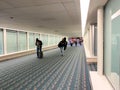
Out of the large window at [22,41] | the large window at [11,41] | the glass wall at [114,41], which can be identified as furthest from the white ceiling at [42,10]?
the large window at [22,41]

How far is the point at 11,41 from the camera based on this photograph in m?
11.2

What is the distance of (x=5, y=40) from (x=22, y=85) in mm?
6758

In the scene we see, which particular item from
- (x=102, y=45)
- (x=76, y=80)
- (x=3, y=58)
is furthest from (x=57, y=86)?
(x=3, y=58)

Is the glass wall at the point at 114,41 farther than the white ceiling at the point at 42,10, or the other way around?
the white ceiling at the point at 42,10

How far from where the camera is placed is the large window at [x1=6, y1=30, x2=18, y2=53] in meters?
10.7

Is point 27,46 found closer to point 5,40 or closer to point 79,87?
point 5,40

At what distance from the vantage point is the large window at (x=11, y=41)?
10.7 m

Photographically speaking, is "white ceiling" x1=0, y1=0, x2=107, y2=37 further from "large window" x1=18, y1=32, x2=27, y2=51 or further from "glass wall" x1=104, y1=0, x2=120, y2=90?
"large window" x1=18, y1=32, x2=27, y2=51

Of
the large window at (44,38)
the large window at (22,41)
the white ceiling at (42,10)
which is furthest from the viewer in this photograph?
the large window at (44,38)

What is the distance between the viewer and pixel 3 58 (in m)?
9.37

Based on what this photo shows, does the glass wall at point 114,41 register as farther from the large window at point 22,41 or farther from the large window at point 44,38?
the large window at point 44,38

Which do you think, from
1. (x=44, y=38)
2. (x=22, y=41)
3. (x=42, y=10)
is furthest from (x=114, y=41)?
(x=44, y=38)

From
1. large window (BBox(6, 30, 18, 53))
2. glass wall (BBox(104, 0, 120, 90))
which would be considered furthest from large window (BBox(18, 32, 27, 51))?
glass wall (BBox(104, 0, 120, 90))

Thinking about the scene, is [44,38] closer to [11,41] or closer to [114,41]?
[11,41]
